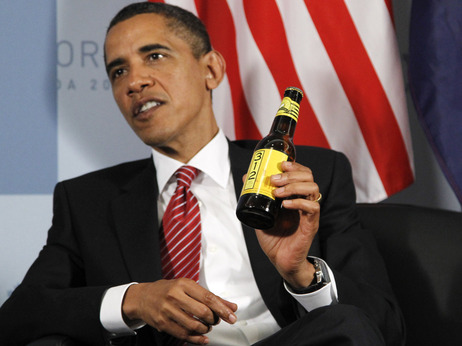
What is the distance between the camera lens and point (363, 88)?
1735 mm

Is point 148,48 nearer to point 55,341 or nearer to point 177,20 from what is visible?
point 177,20

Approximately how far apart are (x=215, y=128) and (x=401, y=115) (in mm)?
525

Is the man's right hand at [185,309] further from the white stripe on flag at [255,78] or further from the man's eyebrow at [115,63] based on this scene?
the white stripe on flag at [255,78]

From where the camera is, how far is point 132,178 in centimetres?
149

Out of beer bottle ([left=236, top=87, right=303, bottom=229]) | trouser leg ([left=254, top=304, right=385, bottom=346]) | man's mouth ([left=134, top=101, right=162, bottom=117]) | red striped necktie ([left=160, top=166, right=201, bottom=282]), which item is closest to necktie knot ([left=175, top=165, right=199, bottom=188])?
red striped necktie ([left=160, top=166, right=201, bottom=282])

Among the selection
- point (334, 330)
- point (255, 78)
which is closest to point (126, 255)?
point (334, 330)

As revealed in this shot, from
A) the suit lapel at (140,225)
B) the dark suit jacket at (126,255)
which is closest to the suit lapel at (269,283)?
the dark suit jacket at (126,255)

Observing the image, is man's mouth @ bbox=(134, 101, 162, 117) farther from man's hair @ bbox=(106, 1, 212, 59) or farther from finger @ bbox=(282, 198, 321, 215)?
finger @ bbox=(282, 198, 321, 215)

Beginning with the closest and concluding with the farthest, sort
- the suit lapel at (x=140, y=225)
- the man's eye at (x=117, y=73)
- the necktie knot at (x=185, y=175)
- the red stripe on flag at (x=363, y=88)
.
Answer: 1. the suit lapel at (x=140, y=225)
2. the necktie knot at (x=185, y=175)
3. the man's eye at (x=117, y=73)
4. the red stripe on flag at (x=363, y=88)

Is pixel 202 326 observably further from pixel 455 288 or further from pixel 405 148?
pixel 405 148

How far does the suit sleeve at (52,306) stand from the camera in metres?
1.17

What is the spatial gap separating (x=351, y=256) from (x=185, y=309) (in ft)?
1.32

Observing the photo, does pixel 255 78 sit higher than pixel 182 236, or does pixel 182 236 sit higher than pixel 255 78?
pixel 255 78

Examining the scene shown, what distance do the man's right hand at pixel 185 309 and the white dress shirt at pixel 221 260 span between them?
0.10 m
